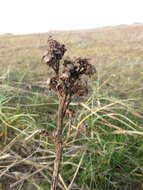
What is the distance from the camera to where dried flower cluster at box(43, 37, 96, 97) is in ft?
2.53

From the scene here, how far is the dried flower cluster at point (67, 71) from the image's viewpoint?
77 centimetres

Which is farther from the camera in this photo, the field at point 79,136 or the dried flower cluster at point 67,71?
the field at point 79,136

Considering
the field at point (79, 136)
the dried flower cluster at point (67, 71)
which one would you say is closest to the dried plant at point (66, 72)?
the dried flower cluster at point (67, 71)

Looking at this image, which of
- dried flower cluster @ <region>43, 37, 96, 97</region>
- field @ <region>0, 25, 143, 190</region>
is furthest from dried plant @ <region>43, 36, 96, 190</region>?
field @ <region>0, 25, 143, 190</region>

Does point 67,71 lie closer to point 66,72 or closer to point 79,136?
point 66,72

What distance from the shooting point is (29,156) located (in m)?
1.48

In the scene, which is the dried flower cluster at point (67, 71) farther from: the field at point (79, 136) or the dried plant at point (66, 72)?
the field at point (79, 136)

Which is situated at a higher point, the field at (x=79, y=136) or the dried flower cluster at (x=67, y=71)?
the dried flower cluster at (x=67, y=71)

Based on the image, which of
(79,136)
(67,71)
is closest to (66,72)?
(67,71)

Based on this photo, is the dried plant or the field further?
the field

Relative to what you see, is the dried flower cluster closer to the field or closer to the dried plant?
the dried plant

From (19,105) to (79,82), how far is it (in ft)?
3.56

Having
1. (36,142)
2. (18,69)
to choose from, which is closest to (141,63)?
(18,69)

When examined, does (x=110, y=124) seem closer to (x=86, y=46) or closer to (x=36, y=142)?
(x=36, y=142)
